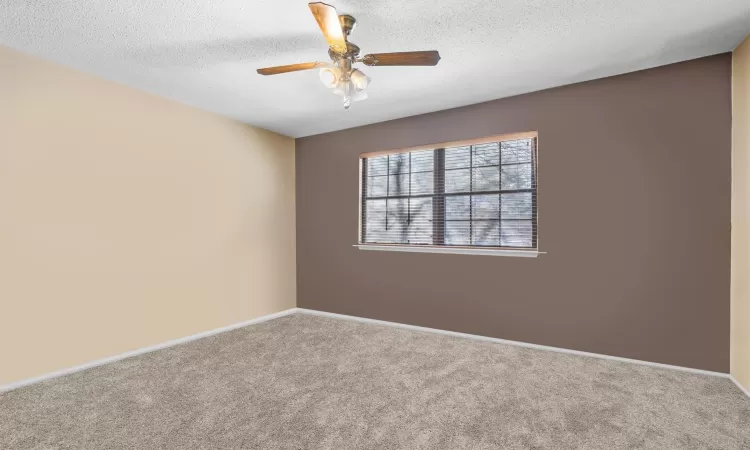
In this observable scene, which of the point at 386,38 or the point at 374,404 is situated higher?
the point at 386,38

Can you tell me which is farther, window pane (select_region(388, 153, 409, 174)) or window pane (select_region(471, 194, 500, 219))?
window pane (select_region(388, 153, 409, 174))

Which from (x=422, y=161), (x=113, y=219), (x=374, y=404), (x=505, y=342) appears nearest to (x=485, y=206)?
(x=422, y=161)

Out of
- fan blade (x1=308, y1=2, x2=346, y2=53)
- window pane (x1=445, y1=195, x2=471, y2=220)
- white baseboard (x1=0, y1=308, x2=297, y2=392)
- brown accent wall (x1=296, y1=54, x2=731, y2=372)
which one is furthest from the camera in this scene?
window pane (x1=445, y1=195, x2=471, y2=220)

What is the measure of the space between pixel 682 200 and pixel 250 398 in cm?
341

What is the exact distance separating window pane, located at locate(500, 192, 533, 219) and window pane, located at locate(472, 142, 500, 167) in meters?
0.38

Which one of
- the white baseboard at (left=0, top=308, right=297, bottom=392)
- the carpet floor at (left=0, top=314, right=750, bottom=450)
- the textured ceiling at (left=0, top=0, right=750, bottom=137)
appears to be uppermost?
the textured ceiling at (left=0, top=0, right=750, bottom=137)

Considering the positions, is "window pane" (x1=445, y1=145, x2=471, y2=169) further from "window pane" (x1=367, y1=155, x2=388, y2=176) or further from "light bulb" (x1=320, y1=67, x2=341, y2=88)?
"light bulb" (x1=320, y1=67, x2=341, y2=88)

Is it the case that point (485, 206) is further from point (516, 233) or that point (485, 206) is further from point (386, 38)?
point (386, 38)

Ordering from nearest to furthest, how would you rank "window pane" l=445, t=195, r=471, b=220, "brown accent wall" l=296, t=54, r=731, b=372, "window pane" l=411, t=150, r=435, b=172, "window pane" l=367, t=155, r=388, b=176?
"brown accent wall" l=296, t=54, r=731, b=372 < "window pane" l=445, t=195, r=471, b=220 < "window pane" l=411, t=150, r=435, b=172 < "window pane" l=367, t=155, r=388, b=176

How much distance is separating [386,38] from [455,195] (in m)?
1.83

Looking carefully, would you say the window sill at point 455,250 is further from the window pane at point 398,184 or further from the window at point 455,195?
the window pane at point 398,184

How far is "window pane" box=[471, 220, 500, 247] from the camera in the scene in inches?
140

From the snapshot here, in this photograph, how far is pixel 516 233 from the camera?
136 inches

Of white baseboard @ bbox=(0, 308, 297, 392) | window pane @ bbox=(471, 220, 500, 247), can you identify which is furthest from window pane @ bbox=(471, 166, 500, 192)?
white baseboard @ bbox=(0, 308, 297, 392)
